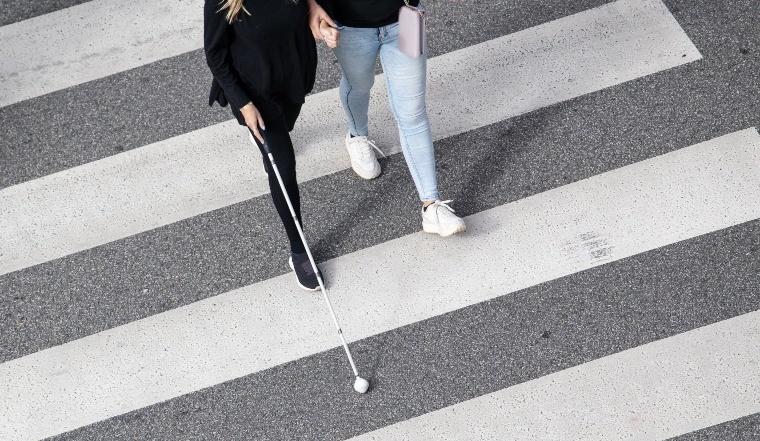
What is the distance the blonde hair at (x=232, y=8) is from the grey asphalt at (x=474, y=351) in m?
1.83

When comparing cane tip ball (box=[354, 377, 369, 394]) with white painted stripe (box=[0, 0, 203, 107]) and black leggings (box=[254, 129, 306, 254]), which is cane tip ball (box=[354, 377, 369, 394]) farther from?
white painted stripe (box=[0, 0, 203, 107])

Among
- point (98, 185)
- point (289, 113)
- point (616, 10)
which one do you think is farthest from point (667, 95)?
point (98, 185)

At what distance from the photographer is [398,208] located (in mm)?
5320

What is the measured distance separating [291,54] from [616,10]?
8.06 feet

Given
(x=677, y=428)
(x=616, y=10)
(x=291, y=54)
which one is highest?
(x=291, y=54)

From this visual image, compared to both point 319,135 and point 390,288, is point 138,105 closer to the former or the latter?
point 319,135

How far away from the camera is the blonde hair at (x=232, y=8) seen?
3766 millimetres

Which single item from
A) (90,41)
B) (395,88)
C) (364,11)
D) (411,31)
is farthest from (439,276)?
(90,41)

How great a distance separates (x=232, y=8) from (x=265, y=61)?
13.1 inches

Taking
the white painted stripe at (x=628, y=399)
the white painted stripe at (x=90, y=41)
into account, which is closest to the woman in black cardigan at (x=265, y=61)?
the white painted stripe at (x=628, y=399)

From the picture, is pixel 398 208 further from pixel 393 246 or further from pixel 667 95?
pixel 667 95

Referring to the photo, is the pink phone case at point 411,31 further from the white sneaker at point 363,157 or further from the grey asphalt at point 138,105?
the grey asphalt at point 138,105

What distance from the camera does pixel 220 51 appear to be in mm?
4000

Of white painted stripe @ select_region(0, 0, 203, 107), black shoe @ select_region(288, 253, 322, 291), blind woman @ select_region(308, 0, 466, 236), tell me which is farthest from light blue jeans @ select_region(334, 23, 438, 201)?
white painted stripe @ select_region(0, 0, 203, 107)
